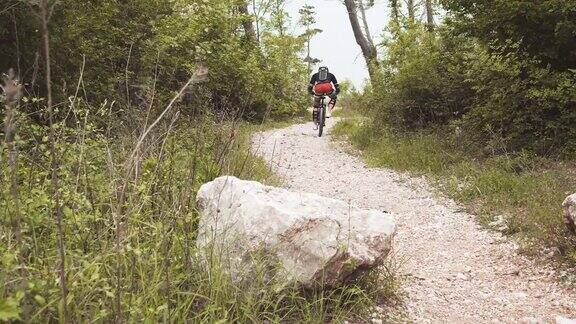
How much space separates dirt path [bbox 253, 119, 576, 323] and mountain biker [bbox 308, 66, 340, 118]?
6.05 m

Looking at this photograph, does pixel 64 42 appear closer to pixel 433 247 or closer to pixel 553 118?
pixel 433 247

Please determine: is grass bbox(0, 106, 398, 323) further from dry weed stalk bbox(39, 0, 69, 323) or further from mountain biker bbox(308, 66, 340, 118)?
mountain biker bbox(308, 66, 340, 118)

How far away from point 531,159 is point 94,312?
6.68 m

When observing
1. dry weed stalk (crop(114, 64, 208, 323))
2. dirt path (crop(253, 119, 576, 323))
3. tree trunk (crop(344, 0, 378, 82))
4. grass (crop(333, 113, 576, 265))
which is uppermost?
tree trunk (crop(344, 0, 378, 82))

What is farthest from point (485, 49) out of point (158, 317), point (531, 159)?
point (158, 317)

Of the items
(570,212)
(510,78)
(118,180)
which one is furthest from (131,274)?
(510,78)

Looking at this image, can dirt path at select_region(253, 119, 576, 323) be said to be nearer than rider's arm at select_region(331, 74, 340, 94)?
Yes

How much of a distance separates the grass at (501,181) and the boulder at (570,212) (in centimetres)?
14

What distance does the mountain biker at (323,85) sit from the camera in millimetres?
13914

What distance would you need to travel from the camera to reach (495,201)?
609 cm

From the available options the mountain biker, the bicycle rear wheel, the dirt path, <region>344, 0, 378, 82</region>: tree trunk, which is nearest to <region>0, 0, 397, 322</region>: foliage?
the dirt path

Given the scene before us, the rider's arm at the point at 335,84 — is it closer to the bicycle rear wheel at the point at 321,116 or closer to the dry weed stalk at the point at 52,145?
the bicycle rear wheel at the point at 321,116

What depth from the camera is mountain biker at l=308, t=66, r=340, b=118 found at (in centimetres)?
1391

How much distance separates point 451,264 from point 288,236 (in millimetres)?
2187
